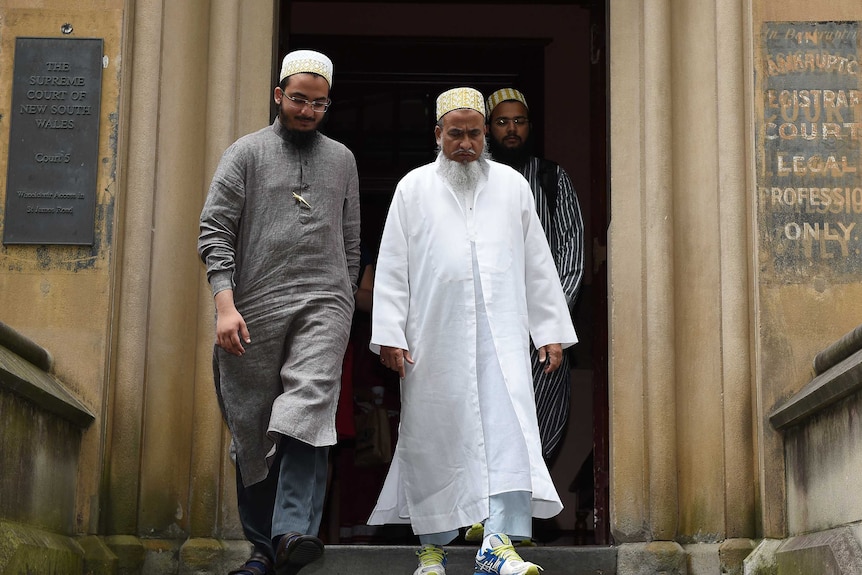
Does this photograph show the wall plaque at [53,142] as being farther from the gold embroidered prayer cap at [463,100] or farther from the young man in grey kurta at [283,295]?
the gold embroidered prayer cap at [463,100]

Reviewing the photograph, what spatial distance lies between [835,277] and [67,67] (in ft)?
12.0

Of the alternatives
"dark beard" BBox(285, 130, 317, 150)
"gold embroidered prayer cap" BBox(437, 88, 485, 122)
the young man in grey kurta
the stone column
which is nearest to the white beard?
"gold embroidered prayer cap" BBox(437, 88, 485, 122)

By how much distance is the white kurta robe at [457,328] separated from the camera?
243 inches

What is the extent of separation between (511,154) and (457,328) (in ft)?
5.56

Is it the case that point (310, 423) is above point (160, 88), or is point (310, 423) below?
below

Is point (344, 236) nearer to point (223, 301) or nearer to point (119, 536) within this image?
point (223, 301)

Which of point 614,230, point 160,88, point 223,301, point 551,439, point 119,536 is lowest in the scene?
point 119,536

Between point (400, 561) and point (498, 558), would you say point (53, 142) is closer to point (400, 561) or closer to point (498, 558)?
point (400, 561)

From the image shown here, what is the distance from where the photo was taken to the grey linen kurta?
5859 mm

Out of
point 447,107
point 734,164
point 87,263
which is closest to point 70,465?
point 87,263

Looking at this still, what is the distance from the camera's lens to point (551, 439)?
7.57m

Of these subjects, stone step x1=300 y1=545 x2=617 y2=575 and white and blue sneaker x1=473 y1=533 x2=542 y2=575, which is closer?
white and blue sneaker x1=473 y1=533 x2=542 y2=575

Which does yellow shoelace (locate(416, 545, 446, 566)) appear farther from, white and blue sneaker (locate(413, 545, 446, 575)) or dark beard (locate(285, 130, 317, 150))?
dark beard (locate(285, 130, 317, 150))

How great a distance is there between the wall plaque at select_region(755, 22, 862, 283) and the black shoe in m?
2.57
